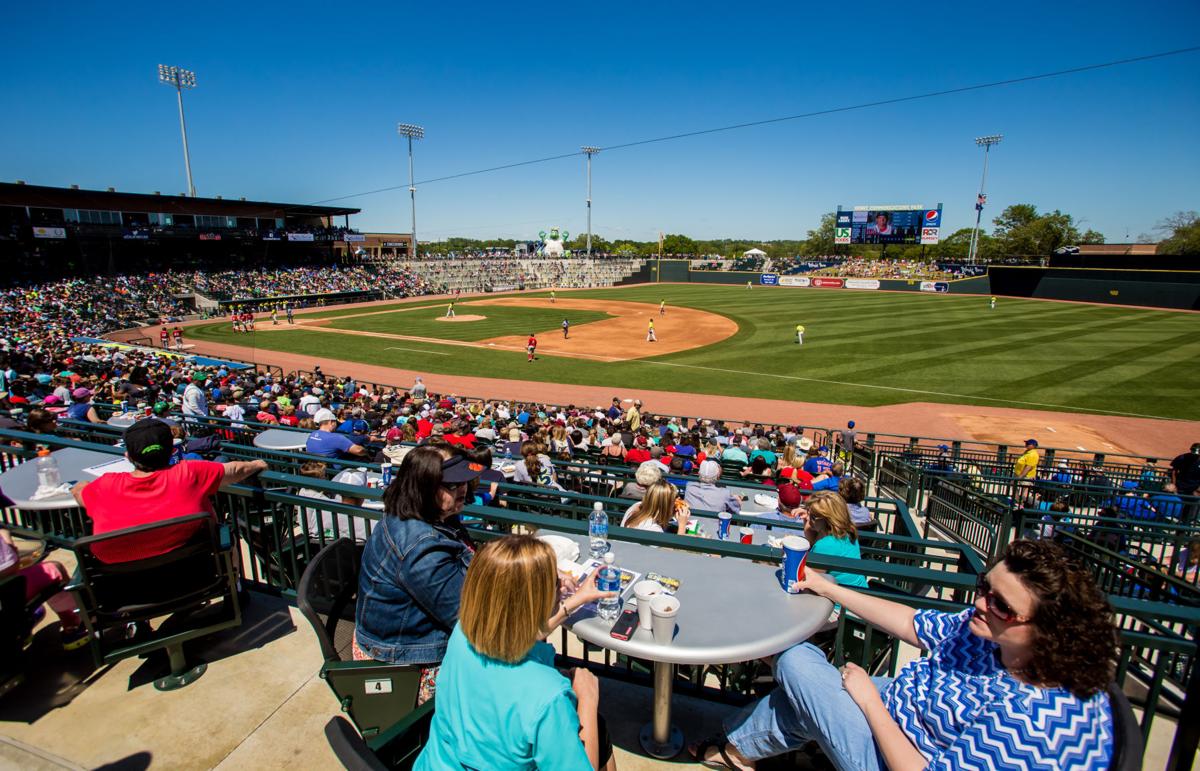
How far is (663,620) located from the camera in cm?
265

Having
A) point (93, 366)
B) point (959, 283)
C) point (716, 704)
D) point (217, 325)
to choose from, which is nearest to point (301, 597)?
point (716, 704)

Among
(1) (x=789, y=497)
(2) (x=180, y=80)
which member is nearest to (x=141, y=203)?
(2) (x=180, y=80)

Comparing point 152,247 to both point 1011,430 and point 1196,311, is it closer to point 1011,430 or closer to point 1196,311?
point 1011,430

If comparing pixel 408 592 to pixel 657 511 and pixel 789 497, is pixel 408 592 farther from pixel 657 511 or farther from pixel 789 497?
pixel 789 497

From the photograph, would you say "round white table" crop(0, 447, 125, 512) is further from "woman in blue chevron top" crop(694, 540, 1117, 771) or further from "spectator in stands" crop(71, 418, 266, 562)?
"woman in blue chevron top" crop(694, 540, 1117, 771)

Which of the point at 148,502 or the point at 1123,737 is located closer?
the point at 1123,737

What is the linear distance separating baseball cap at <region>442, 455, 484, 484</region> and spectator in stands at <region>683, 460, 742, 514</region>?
13.0 ft

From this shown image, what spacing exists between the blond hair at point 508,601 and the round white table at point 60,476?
14.0ft

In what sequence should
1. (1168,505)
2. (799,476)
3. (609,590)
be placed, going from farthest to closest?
(799,476), (1168,505), (609,590)

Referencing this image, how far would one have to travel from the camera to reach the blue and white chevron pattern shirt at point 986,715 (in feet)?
6.59

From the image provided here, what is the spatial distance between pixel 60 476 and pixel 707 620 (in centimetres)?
561

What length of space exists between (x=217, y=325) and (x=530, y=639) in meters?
49.0

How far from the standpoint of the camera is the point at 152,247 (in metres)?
55.2

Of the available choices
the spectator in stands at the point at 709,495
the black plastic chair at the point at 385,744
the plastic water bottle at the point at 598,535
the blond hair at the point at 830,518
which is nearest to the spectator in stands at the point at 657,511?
the blond hair at the point at 830,518
